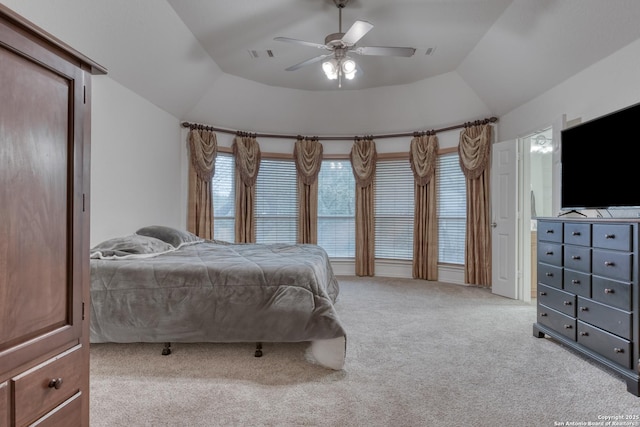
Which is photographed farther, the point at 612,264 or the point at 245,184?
the point at 245,184

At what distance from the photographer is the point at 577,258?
2660mm

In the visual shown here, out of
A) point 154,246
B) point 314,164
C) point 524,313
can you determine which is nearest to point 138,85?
point 154,246

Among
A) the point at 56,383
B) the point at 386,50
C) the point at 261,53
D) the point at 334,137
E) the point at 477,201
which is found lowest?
the point at 56,383

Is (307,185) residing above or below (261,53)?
below

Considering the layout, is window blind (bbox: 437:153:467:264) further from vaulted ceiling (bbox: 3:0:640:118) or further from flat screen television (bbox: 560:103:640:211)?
flat screen television (bbox: 560:103:640:211)

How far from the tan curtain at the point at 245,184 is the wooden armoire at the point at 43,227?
14.5ft

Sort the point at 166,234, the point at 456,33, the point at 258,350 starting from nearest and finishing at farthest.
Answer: the point at 258,350 < the point at 166,234 < the point at 456,33

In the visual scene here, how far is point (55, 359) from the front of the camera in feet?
3.59

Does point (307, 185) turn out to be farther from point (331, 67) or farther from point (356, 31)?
point (356, 31)

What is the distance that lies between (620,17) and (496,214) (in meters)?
2.54

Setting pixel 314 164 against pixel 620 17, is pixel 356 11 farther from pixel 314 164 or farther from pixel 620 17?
pixel 314 164

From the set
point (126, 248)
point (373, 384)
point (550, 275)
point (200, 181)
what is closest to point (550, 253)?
point (550, 275)

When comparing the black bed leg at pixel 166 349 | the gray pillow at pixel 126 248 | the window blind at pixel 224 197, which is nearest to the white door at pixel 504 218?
the window blind at pixel 224 197

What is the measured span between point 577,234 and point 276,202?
170 inches
